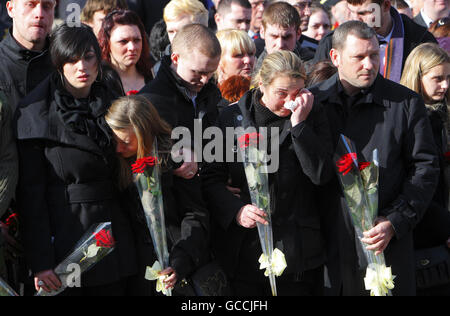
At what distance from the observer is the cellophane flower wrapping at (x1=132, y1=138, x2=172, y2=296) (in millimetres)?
4090

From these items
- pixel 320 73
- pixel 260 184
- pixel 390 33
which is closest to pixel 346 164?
pixel 260 184

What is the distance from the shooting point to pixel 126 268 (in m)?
4.16

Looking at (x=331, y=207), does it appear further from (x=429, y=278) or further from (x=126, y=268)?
(x=126, y=268)

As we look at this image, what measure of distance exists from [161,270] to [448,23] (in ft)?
15.0

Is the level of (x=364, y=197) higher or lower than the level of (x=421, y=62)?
lower

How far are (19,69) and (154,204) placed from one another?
1.47 metres

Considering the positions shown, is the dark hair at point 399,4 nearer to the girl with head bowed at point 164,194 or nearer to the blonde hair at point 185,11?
the blonde hair at point 185,11

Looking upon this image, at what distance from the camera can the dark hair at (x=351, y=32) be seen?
4539 mm

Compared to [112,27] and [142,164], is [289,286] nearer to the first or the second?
[142,164]

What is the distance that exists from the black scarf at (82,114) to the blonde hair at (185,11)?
2291 millimetres

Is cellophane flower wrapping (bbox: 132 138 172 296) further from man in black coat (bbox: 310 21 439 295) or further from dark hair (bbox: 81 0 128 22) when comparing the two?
dark hair (bbox: 81 0 128 22)

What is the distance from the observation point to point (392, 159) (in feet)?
14.6
